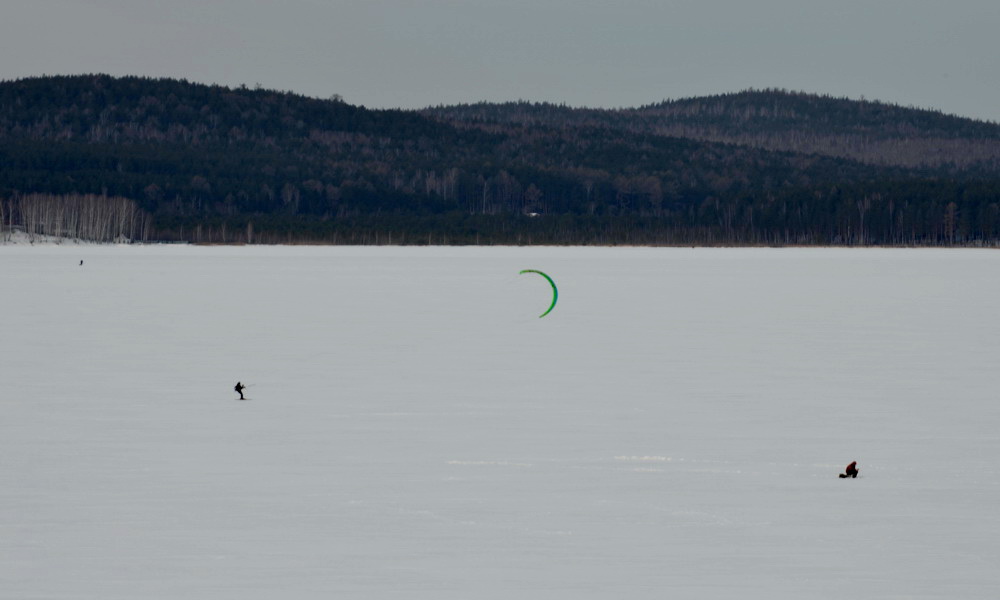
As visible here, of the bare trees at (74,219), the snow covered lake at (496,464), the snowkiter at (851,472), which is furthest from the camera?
the bare trees at (74,219)

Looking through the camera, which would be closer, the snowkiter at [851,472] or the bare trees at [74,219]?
the snowkiter at [851,472]

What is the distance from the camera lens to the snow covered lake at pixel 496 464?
1099cm

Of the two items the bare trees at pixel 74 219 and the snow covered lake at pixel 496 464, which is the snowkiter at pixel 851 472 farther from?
the bare trees at pixel 74 219

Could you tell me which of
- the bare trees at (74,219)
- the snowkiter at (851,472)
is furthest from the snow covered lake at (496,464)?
the bare trees at (74,219)

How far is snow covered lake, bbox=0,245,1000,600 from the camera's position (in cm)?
1099

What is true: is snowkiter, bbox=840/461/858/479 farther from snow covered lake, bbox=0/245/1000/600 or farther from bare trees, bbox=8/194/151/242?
bare trees, bbox=8/194/151/242

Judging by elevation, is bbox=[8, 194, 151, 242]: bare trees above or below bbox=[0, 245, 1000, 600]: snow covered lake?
above

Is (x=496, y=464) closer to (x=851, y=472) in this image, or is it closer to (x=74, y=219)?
(x=851, y=472)

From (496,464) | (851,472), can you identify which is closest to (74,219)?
(496,464)

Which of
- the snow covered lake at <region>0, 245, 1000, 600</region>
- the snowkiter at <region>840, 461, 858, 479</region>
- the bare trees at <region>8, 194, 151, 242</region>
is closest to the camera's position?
the snow covered lake at <region>0, 245, 1000, 600</region>

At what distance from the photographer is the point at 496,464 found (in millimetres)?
15391

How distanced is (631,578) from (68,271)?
2896 inches

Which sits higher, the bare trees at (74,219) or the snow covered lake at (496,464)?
the bare trees at (74,219)

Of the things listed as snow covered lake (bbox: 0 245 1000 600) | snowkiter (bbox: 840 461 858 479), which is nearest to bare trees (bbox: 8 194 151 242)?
snow covered lake (bbox: 0 245 1000 600)
